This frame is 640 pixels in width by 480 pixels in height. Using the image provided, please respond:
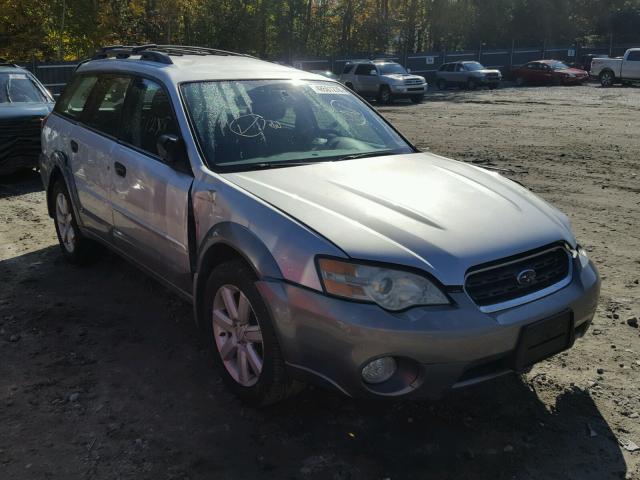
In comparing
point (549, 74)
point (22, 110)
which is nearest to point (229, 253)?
point (22, 110)

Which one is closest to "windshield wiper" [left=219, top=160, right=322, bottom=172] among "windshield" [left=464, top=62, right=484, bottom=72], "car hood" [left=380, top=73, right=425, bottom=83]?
"car hood" [left=380, top=73, right=425, bottom=83]

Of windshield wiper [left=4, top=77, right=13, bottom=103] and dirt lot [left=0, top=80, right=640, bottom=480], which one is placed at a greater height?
windshield wiper [left=4, top=77, right=13, bottom=103]

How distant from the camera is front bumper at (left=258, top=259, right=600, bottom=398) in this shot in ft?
8.68

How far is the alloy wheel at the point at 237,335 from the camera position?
125 inches

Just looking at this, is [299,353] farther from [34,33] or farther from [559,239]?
[34,33]

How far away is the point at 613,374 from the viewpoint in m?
3.63

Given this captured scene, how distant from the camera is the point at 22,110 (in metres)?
8.97

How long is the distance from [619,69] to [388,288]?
110 ft

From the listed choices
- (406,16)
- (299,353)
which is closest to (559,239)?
(299,353)

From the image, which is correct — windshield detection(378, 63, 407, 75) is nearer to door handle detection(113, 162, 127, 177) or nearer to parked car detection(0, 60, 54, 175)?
parked car detection(0, 60, 54, 175)

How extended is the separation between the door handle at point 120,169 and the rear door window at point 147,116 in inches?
6.6

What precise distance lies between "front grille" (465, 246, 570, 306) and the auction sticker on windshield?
208 cm

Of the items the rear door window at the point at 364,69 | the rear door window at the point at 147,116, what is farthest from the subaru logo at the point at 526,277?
the rear door window at the point at 364,69

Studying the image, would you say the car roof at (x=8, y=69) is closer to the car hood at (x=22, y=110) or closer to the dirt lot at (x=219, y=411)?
the car hood at (x=22, y=110)
